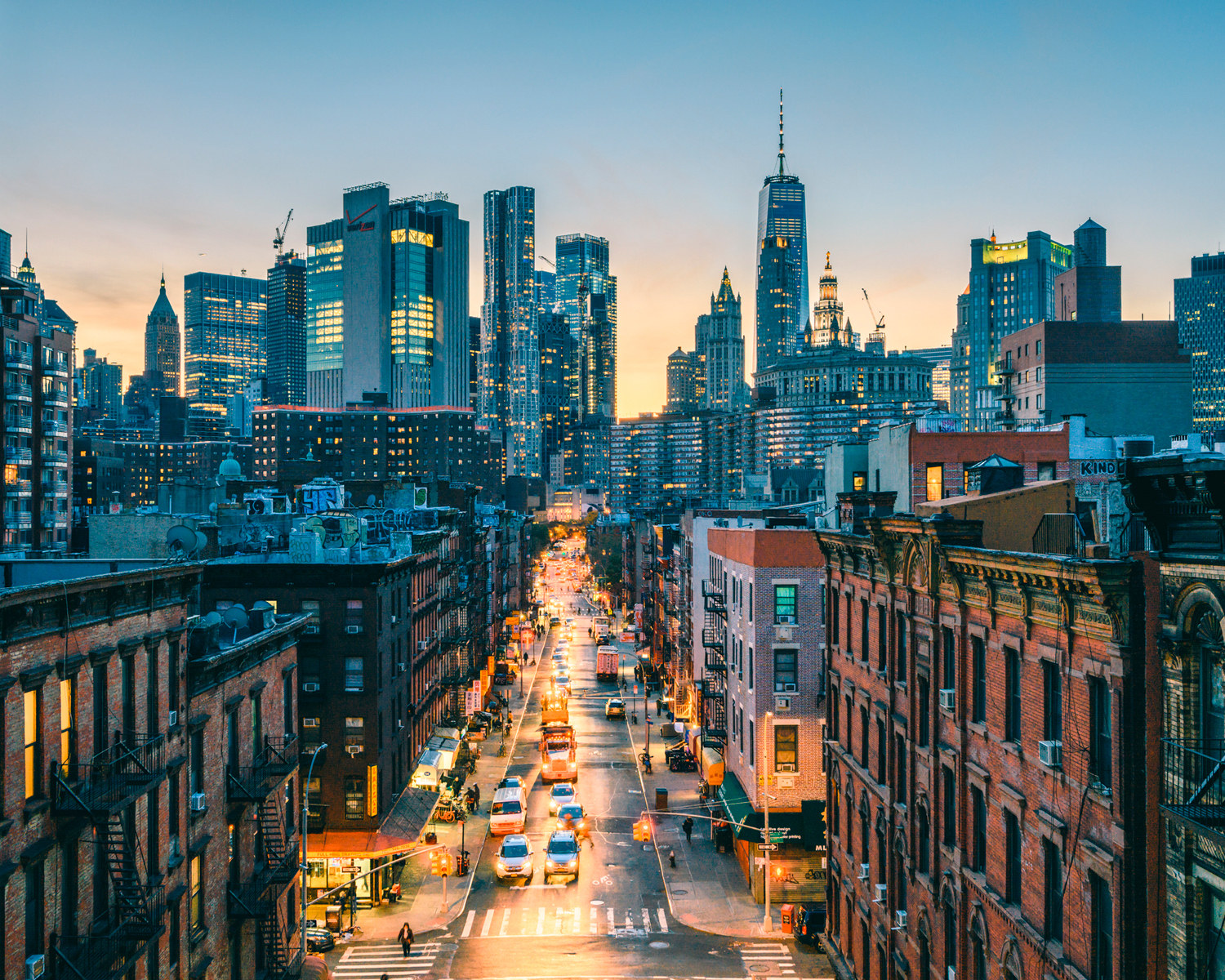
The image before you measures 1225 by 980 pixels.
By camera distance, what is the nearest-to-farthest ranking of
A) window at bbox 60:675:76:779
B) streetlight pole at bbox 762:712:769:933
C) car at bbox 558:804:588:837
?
window at bbox 60:675:76:779, streetlight pole at bbox 762:712:769:933, car at bbox 558:804:588:837

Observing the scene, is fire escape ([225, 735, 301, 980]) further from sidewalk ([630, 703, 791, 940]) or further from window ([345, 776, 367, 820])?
sidewalk ([630, 703, 791, 940])

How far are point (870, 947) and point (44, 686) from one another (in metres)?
27.1

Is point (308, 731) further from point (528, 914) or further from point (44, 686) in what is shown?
point (44, 686)

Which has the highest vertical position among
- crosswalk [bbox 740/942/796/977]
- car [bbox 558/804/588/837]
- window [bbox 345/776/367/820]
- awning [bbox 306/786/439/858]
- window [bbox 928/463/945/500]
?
window [bbox 928/463/945/500]

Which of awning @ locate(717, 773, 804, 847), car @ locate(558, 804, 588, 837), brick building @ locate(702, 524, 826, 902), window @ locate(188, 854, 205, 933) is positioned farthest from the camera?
car @ locate(558, 804, 588, 837)

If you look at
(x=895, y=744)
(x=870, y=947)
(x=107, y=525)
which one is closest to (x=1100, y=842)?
(x=895, y=744)

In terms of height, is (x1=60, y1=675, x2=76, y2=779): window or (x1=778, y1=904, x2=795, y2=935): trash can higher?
(x1=60, y1=675, x2=76, y2=779): window

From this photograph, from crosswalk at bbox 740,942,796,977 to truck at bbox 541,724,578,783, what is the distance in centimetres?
2635

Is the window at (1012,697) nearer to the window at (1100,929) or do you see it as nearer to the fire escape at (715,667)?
the window at (1100,929)

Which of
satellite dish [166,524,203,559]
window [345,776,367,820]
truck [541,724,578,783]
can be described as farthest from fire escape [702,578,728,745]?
satellite dish [166,524,203,559]

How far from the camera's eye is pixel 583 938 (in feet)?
140

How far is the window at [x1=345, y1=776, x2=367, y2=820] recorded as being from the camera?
48.9 meters

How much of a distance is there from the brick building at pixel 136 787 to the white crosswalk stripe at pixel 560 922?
10.2 meters

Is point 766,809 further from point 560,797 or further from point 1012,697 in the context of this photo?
point 560,797
